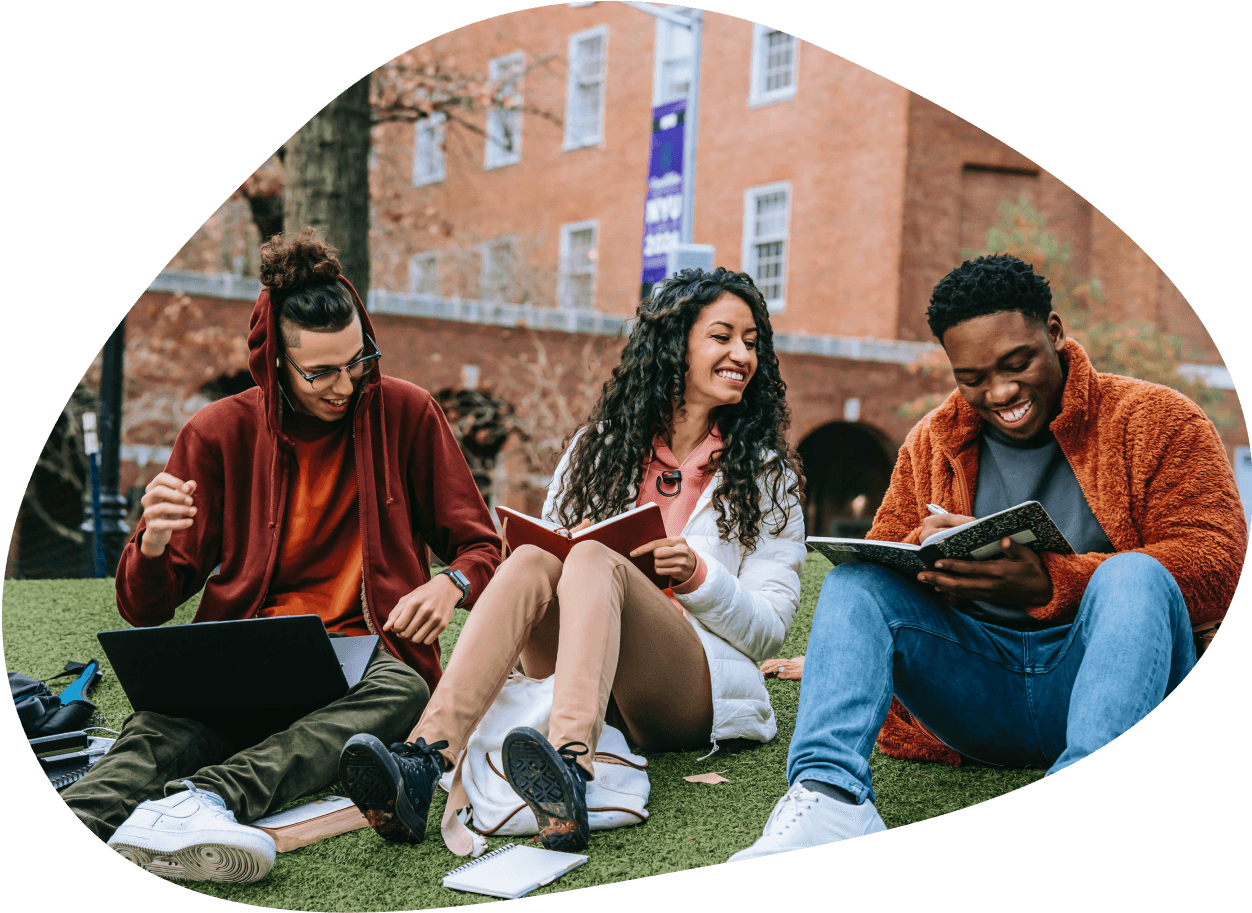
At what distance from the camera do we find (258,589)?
2.91 m

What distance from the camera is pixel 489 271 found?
1399cm

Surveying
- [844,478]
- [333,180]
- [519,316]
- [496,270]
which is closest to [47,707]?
[333,180]

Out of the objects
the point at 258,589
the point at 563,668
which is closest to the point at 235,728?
the point at 258,589

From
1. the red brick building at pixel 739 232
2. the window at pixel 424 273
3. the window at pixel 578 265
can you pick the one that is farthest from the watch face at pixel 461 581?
the window at pixel 424 273

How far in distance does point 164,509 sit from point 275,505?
29cm

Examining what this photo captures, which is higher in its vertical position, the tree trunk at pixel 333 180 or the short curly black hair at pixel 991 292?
the tree trunk at pixel 333 180

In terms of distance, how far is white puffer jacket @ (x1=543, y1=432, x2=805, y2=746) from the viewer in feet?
8.75

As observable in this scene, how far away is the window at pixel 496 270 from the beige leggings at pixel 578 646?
11.4 m

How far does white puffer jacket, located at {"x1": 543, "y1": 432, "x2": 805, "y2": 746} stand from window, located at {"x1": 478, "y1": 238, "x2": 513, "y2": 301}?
436 inches

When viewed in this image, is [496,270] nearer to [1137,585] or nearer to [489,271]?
[489,271]

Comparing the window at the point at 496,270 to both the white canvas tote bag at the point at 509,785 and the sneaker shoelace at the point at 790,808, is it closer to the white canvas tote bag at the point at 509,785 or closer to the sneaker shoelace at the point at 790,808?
the white canvas tote bag at the point at 509,785

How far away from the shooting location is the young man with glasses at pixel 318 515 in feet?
8.98

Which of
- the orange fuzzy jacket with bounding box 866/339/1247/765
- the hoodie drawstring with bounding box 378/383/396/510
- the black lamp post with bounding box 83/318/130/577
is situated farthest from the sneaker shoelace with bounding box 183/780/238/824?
the black lamp post with bounding box 83/318/130/577

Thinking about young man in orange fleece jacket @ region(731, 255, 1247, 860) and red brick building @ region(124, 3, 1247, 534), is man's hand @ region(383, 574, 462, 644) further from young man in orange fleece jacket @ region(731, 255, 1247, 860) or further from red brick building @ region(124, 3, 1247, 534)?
red brick building @ region(124, 3, 1247, 534)
